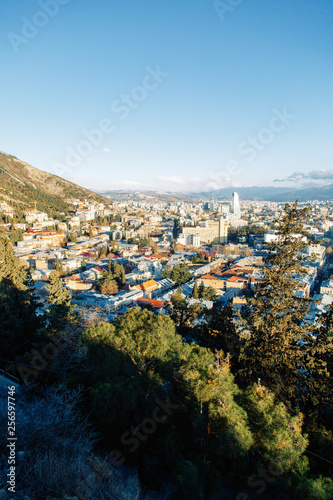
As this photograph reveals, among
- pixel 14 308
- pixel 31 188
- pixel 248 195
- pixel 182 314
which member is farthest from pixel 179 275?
pixel 248 195

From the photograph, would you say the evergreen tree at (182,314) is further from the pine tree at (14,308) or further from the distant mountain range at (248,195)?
the distant mountain range at (248,195)

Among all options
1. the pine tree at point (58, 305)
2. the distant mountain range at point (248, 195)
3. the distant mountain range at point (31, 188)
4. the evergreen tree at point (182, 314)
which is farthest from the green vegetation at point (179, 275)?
the distant mountain range at point (248, 195)

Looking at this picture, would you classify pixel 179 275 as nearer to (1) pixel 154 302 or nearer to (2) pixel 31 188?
(1) pixel 154 302

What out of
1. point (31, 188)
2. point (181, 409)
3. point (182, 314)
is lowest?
point (182, 314)

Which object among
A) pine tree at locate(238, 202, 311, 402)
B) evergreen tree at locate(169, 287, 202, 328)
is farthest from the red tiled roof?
pine tree at locate(238, 202, 311, 402)

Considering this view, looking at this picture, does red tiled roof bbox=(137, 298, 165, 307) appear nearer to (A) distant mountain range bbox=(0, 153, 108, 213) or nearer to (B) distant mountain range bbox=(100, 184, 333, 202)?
(A) distant mountain range bbox=(0, 153, 108, 213)

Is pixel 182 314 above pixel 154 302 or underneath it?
above
